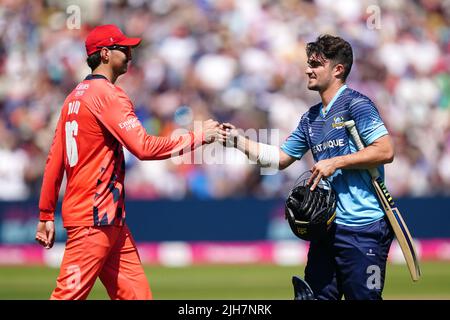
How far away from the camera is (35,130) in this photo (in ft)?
50.7

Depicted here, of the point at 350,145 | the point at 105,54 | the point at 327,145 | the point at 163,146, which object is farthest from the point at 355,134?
the point at 105,54

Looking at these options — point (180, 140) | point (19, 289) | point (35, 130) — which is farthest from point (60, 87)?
point (180, 140)

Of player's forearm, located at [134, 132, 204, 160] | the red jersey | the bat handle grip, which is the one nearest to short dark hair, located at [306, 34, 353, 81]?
the bat handle grip

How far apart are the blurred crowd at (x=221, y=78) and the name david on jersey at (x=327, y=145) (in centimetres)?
811

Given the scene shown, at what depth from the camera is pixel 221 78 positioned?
53.4 feet

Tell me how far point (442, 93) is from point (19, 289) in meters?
9.07

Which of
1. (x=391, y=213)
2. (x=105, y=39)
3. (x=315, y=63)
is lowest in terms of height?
(x=391, y=213)

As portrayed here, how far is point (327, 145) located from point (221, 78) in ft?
32.8

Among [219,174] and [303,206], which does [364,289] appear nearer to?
[303,206]

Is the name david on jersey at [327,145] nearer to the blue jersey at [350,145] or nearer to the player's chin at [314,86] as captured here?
the blue jersey at [350,145]

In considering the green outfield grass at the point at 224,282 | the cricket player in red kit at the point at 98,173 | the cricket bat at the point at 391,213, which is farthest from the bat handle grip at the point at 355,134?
the green outfield grass at the point at 224,282

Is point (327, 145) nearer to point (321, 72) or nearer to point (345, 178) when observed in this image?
point (345, 178)
